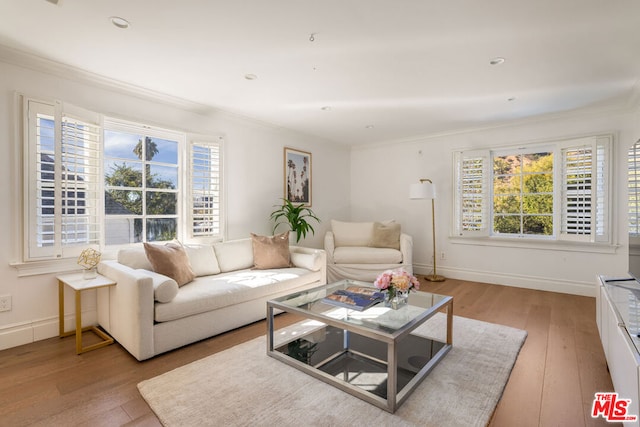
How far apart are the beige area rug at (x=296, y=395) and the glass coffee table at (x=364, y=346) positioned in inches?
2.4

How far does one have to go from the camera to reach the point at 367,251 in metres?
4.59

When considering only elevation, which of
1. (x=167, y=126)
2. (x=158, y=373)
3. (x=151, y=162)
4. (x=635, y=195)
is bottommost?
(x=158, y=373)

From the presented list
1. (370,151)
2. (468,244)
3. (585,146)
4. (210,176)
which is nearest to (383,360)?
(210,176)

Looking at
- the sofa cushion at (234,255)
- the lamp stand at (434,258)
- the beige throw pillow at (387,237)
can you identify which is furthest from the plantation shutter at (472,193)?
the sofa cushion at (234,255)

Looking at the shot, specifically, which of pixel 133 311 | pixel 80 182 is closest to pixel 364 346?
pixel 133 311

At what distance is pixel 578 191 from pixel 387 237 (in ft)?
8.12

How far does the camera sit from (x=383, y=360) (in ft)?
7.29

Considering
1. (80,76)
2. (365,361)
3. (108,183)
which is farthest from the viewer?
(108,183)

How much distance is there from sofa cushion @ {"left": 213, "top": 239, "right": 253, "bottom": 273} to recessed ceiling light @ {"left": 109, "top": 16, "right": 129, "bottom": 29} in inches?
86.4

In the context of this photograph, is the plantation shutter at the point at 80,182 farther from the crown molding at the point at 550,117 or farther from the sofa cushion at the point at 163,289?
the crown molding at the point at 550,117

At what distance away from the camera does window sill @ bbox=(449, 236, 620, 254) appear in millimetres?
3859

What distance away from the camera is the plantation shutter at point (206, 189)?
12.1ft

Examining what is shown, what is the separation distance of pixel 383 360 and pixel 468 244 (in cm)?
327

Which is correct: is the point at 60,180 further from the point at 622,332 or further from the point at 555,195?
the point at 555,195
